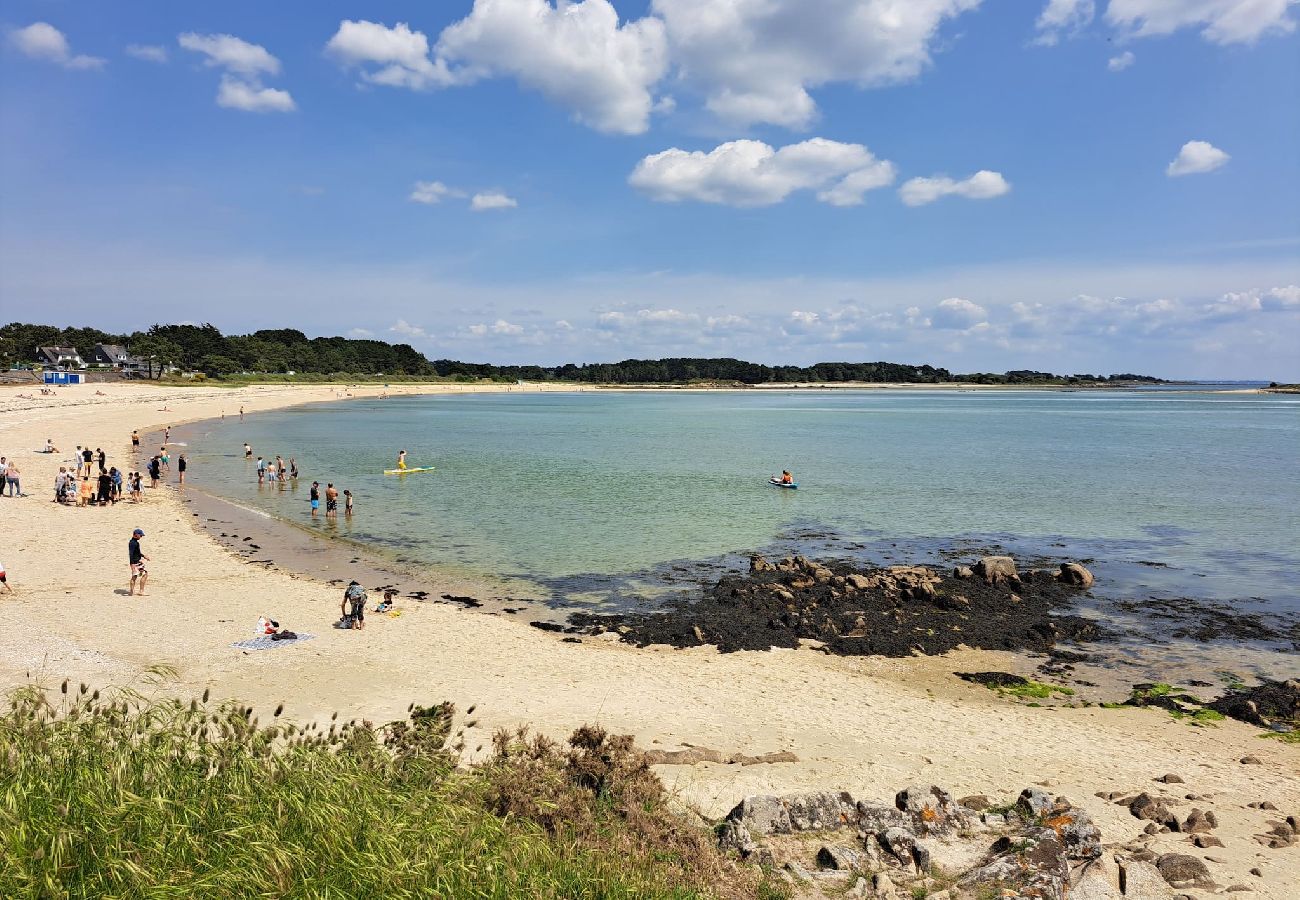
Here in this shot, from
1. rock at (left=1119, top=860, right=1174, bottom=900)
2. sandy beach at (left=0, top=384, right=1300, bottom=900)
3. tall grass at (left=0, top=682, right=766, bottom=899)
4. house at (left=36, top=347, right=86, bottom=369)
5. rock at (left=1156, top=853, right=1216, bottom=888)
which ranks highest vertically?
house at (left=36, top=347, right=86, bottom=369)

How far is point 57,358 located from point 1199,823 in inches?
6831

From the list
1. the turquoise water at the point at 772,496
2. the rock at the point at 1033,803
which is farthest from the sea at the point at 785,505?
the rock at the point at 1033,803

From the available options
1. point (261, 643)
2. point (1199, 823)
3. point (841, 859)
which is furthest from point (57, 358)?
point (1199, 823)

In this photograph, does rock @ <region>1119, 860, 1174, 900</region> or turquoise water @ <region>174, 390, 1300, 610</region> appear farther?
turquoise water @ <region>174, 390, 1300, 610</region>

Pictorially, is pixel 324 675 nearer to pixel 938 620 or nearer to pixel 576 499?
pixel 938 620

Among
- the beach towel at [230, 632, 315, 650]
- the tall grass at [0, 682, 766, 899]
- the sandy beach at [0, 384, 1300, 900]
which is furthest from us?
the beach towel at [230, 632, 315, 650]

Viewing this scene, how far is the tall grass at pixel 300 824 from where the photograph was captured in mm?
5246

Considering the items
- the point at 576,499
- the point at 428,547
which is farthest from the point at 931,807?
the point at 576,499

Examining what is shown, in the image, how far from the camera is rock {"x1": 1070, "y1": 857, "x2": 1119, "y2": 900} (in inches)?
321

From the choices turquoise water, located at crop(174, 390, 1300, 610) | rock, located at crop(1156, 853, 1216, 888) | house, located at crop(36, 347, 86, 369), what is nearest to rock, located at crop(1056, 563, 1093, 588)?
turquoise water, located at crop(174, 390, 1300, 610)

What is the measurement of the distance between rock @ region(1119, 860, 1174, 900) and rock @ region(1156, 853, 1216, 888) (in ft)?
0.63

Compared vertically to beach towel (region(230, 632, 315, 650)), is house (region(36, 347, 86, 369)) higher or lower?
higher

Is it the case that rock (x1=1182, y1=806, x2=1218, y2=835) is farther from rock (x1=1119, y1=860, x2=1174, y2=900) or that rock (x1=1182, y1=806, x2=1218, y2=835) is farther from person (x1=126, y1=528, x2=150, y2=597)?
person (x1=126, y1=528, x2=150, y2=597)

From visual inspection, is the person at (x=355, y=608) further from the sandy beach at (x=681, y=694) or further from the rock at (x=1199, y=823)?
the rock at (x=1199, y=823)
